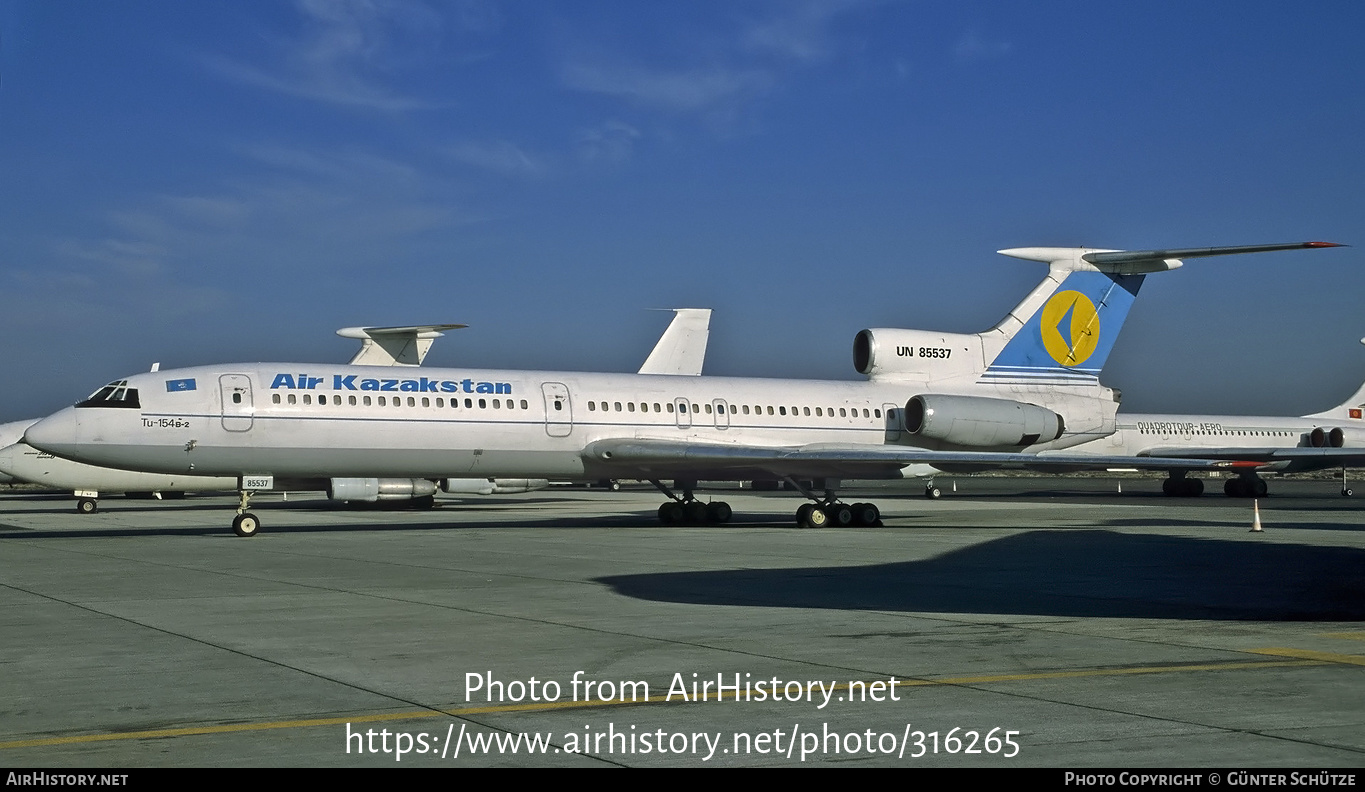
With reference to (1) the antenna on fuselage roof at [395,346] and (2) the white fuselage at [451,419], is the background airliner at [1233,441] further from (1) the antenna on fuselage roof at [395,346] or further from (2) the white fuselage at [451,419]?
(1) the antenna on fuselage roof at [395,346]

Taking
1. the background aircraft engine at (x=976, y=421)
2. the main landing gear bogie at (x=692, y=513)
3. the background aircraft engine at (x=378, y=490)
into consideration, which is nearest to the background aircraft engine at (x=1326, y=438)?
the background aircraft engine at (x=976, y=421)

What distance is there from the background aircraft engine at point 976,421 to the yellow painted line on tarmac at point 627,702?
63.7ft

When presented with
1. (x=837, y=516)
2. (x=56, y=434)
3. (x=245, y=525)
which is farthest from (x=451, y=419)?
(x=837, y=516)

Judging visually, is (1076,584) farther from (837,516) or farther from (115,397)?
(115,397)

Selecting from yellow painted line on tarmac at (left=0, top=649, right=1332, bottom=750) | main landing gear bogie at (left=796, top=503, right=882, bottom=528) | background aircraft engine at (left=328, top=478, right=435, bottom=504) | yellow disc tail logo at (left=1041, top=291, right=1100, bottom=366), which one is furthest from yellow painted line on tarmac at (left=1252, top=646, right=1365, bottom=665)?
background aircraft engine at (left=328, top=478, right=435, bottom=504)

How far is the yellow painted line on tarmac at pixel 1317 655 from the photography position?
27.1 ft

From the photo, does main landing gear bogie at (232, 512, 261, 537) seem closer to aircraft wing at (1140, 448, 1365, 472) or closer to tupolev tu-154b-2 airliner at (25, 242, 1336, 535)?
tupolev tu-154b-2 airliner at (25, 242, 1336, 535)

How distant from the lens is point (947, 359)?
30.2m

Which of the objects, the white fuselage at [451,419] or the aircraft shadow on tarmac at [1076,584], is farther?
the white fuselage at [451,419]

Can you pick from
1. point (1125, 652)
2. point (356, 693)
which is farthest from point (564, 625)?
point (1125, 652)

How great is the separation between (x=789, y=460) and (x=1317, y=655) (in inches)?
676

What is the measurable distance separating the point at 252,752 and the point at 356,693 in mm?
1548

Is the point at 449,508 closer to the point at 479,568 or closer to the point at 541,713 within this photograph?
the point at 479,568

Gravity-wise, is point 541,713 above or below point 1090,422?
below
